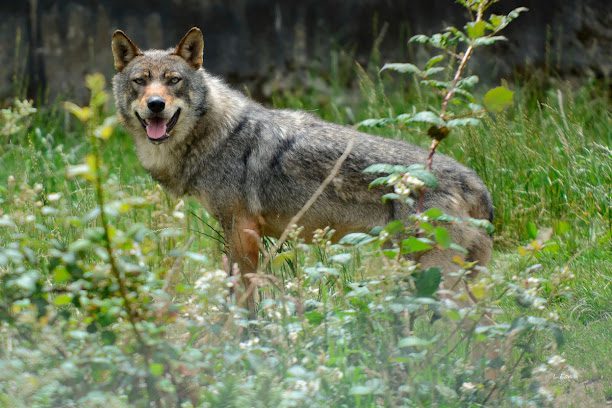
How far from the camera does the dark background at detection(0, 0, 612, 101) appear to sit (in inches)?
387

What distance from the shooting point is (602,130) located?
7.79 metres

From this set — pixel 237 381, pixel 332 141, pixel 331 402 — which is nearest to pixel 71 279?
pixel 237 381

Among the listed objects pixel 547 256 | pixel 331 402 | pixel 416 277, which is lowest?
pixel 547 256

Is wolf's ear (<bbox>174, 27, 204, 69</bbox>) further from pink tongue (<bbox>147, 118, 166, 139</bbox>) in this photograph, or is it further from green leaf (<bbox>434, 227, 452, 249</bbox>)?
green leaf (<bbox>434, 227, 452, 249</bbox>)

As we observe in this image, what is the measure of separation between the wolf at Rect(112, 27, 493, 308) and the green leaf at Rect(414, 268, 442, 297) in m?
1.79

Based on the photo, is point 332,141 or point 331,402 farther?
point 332,141

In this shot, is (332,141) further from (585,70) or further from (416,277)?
(585,70)

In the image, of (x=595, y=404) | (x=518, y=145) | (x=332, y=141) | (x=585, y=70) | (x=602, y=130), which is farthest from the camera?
(x=585, y=70)

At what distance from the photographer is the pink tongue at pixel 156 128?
18.3 ft

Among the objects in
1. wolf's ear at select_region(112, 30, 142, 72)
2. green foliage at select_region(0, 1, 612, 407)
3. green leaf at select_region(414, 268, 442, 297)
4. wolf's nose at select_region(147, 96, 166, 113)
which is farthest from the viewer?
wolf's ear at select_region(112, 30, 142, 72)

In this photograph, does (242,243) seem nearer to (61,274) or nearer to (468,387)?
(468,387)

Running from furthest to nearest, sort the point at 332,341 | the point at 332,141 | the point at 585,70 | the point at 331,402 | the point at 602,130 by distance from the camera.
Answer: the point at 585,70 < the point at 602,130 < the point at 332,141 < the point at 332,341 < the point at 331,402

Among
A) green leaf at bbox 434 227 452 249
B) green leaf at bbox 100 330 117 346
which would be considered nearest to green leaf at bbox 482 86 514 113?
green leaf at bbox 434 227 452 249

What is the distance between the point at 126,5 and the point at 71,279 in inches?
287
